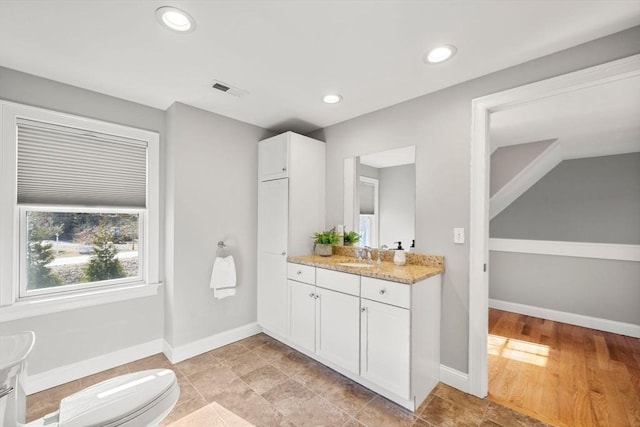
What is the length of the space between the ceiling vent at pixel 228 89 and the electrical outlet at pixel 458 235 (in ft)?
6.60

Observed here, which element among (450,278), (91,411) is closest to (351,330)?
(450,278)

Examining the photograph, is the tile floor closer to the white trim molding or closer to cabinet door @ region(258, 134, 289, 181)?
cabinet door @ region(258, 134, 289, 181)

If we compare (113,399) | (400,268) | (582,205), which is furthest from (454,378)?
(582,205)

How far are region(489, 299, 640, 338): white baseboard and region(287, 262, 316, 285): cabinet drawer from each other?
9.89ft

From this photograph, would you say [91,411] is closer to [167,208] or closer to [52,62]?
[167,208]

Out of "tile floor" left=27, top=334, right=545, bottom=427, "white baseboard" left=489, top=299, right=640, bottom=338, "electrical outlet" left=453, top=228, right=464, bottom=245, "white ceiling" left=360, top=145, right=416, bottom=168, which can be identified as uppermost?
"white ceiling" left=360, top=145, right=416, bottom=168

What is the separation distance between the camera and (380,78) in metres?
2.00

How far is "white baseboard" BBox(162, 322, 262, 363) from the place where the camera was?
2420mm

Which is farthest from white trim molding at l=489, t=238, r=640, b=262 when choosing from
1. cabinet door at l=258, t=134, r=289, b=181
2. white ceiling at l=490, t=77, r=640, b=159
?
cabinet door at l=258, t=134, r=289, b=181

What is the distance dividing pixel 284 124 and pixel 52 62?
1827mm

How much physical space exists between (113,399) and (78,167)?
73.2 inches

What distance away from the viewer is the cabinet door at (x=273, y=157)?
8.98 feet

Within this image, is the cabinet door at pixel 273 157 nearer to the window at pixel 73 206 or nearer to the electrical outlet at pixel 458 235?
the window at pixel 73 206

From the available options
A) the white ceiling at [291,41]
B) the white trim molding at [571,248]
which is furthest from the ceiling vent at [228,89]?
the white trim molding at [571,248]
